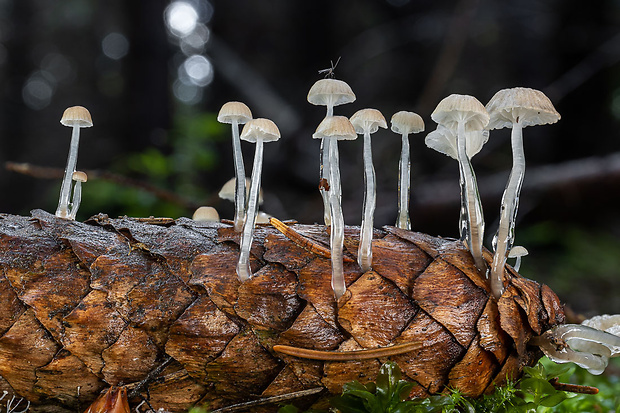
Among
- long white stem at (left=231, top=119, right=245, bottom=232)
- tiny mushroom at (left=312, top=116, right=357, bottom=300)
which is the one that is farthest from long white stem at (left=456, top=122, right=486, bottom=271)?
long white stem at (left=231, top=119, right=245, bottom=232)

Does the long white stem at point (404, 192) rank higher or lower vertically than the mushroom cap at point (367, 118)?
lower

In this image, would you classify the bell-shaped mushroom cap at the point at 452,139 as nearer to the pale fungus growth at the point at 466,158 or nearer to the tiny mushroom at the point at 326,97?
the pale fungus growth at the point at 466,158

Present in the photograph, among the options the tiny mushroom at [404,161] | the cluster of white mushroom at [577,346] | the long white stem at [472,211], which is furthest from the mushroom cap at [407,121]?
the cluster of white mushroom at [577,346]

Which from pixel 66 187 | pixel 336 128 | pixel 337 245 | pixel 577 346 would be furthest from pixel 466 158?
pixel 66 187

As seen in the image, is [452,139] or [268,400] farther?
[452,139]

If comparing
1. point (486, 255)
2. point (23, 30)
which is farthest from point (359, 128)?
point (23, 30)

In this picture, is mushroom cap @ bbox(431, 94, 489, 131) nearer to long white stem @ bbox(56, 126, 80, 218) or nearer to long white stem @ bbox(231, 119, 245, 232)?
long white stem @ bbox(231, 119, 245, 232)

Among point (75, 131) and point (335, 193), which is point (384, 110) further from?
point (335, 193)
